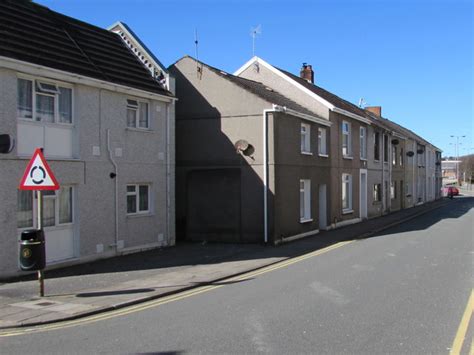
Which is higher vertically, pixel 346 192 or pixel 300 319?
pixel 346 192

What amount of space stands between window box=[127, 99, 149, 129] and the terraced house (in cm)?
4

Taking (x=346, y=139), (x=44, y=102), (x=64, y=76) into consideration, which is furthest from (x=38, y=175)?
(x=346, y=139)

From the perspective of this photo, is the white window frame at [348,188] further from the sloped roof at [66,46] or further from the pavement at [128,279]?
the sloped roof at [66,46]

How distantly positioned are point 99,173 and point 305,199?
9.55 m

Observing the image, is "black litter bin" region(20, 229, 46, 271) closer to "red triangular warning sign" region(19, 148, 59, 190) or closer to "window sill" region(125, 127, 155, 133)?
"red triangular warning sign" region(19, 148, 59, 190)

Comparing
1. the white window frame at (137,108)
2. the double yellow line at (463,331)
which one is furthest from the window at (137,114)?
the double yellow line at (463,331)

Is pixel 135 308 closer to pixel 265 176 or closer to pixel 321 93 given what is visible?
pixel 265 176

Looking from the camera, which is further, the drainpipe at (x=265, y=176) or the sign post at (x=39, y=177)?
the drainpipe at (x=265, y=176)

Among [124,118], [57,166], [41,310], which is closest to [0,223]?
[57,166]

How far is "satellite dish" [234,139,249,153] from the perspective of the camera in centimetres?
1839

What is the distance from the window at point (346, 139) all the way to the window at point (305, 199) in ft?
17.4

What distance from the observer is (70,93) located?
13508 mm

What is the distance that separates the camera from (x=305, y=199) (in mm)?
20984

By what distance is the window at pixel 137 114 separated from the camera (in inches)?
619
